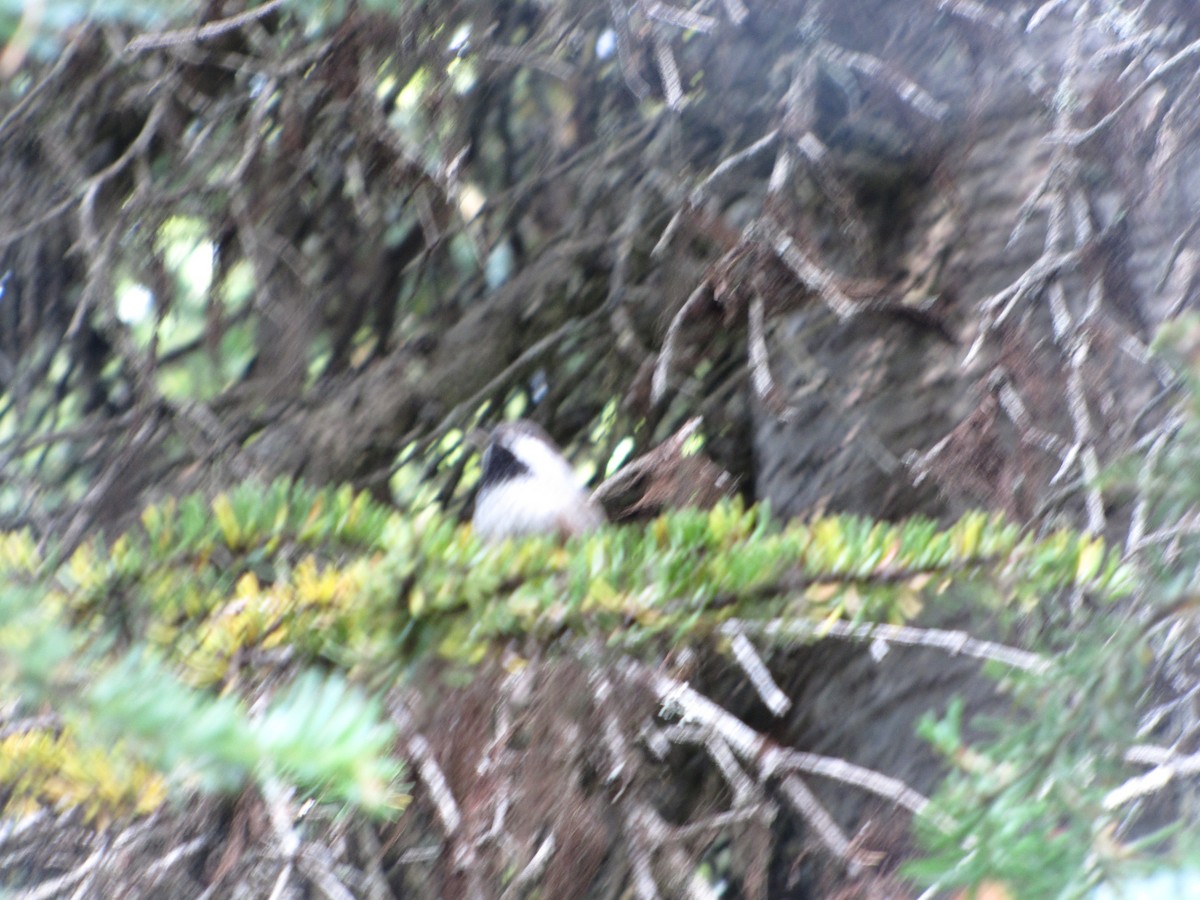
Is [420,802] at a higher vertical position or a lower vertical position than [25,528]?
lower

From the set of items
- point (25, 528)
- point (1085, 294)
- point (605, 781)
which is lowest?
point (1085, 294)

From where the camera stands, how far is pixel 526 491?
5.39 ft

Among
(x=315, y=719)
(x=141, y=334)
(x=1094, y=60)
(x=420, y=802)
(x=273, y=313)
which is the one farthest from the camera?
(x=141, y=334)

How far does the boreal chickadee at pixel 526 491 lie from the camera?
162cm

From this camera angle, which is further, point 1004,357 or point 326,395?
point 326,395

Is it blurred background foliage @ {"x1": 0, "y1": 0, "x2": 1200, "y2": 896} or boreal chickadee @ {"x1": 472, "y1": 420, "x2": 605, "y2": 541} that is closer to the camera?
blurred background foliage @ {"x1": 0, "y1": 0, "x2": 1200, "y2": 896}

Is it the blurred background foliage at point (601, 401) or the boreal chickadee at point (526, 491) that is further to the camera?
the boreal chickadee at point (526, 491)

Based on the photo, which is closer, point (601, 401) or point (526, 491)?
point (526, 491)

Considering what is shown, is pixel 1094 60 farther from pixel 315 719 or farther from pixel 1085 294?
pixel 315 719

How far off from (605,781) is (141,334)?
142cm

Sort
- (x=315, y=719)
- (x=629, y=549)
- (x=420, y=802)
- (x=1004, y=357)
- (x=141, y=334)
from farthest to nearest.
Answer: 1. (x=141, y=334)
2. (x=1004, y=357)
3. (x=420, y=802)
4. (x=629, y=549)
5. (x=315, y=719)

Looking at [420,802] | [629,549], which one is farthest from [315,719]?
[420,802]

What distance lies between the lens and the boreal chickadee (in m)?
1.62

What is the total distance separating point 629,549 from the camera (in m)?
0.95
